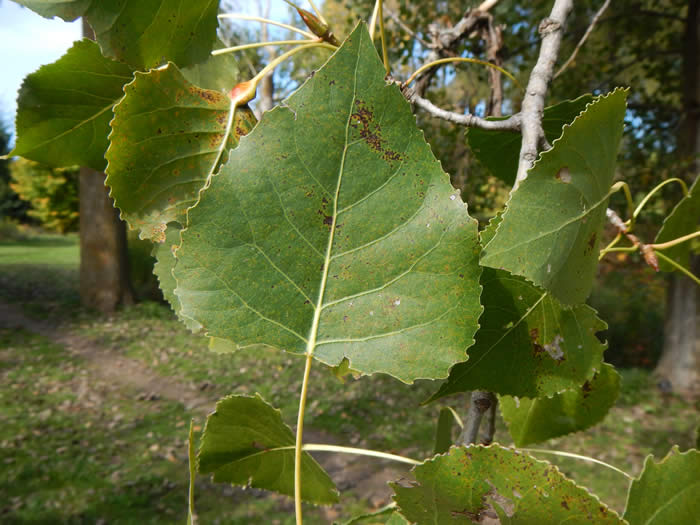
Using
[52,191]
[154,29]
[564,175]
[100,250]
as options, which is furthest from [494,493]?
[52,191]

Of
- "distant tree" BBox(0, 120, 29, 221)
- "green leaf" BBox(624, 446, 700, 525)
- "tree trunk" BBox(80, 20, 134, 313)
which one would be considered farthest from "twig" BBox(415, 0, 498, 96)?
"distant tree" BBox(0, 120, 29, 221)

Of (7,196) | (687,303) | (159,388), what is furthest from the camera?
(7,196)

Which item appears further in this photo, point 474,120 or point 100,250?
point 100,250

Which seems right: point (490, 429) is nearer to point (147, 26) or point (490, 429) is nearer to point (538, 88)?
point (538, 88)

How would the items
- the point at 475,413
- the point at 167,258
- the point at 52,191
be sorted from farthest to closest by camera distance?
the point at 52,191 < the point at 167,258 < the point at 475,413

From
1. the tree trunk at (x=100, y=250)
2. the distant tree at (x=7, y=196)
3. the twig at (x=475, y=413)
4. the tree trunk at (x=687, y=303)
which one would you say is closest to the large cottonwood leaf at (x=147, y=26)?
the twig at (x=475, y=413)

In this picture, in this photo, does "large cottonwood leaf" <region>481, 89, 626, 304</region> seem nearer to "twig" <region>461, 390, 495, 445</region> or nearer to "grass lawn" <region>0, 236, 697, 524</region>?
"twig" <region>461, 390, 495, 445</region>

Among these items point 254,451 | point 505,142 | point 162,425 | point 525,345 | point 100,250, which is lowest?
point 162,425
